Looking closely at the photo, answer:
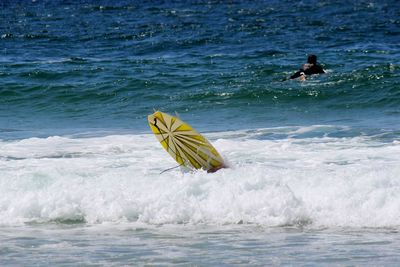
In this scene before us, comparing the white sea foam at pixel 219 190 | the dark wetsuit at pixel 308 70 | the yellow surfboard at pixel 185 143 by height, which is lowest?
the white sea foam at pixel 219 190

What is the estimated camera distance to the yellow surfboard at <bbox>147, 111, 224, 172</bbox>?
11.7 metres

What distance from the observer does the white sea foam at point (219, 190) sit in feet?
33.5

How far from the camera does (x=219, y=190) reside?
1080 centimetres

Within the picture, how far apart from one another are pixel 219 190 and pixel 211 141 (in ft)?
12.3

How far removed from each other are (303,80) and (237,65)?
9.97 feet

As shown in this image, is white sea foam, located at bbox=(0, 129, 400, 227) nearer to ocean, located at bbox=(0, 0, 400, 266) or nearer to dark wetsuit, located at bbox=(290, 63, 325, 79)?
ocean, located at bbox=(0, 0, 400, 266)

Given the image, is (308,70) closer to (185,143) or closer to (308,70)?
(308,70)

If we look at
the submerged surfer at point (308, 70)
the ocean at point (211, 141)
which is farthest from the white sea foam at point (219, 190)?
the submerged surfer at point (308, 70)

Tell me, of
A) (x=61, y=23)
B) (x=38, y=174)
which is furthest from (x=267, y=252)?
(x=61, y=23)

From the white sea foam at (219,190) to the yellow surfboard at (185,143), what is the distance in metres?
0.23

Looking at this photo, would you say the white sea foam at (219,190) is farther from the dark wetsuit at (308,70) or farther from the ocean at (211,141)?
the dark wetsuit at (308,70)

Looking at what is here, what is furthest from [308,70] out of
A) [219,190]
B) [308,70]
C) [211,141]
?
[219,190]

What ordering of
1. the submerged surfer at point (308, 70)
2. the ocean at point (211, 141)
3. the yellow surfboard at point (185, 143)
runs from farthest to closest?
the submerged surfer at point (308, 70) → the yellow surfboard at point (185, 143) → the ocean at point (211, 141)

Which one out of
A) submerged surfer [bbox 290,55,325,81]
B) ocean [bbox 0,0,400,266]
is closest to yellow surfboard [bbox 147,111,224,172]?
ocean [bbox 0,0,400,266]
